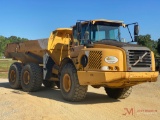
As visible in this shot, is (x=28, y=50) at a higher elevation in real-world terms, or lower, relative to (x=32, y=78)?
higher

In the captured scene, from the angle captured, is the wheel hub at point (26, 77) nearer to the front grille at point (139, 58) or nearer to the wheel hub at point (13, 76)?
the wheel hub at point (13, 76)

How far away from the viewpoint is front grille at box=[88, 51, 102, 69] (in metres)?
8.85

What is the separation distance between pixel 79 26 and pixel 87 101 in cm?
261

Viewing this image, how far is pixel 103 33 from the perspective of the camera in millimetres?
9992

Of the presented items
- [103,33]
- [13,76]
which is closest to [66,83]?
[103,33]

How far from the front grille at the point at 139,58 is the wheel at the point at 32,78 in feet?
16.5

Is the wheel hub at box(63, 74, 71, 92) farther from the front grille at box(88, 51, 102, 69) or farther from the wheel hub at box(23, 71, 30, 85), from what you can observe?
the wheel hub at box(23, 71, 30, 85)

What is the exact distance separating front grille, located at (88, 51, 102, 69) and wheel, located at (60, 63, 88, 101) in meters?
0.90

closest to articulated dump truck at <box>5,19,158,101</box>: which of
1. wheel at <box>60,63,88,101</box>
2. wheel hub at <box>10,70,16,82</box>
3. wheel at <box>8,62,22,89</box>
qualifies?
wheel at <box>60,63,88,101</box>

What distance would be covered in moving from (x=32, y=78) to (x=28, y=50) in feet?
5.91

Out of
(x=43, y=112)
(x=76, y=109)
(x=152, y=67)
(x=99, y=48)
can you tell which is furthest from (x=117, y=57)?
(x=43, y=112)

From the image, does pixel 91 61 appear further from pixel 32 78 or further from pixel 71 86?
pixel 32 78

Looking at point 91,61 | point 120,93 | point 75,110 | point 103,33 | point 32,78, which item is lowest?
point 75,110

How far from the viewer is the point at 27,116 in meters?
7.64
